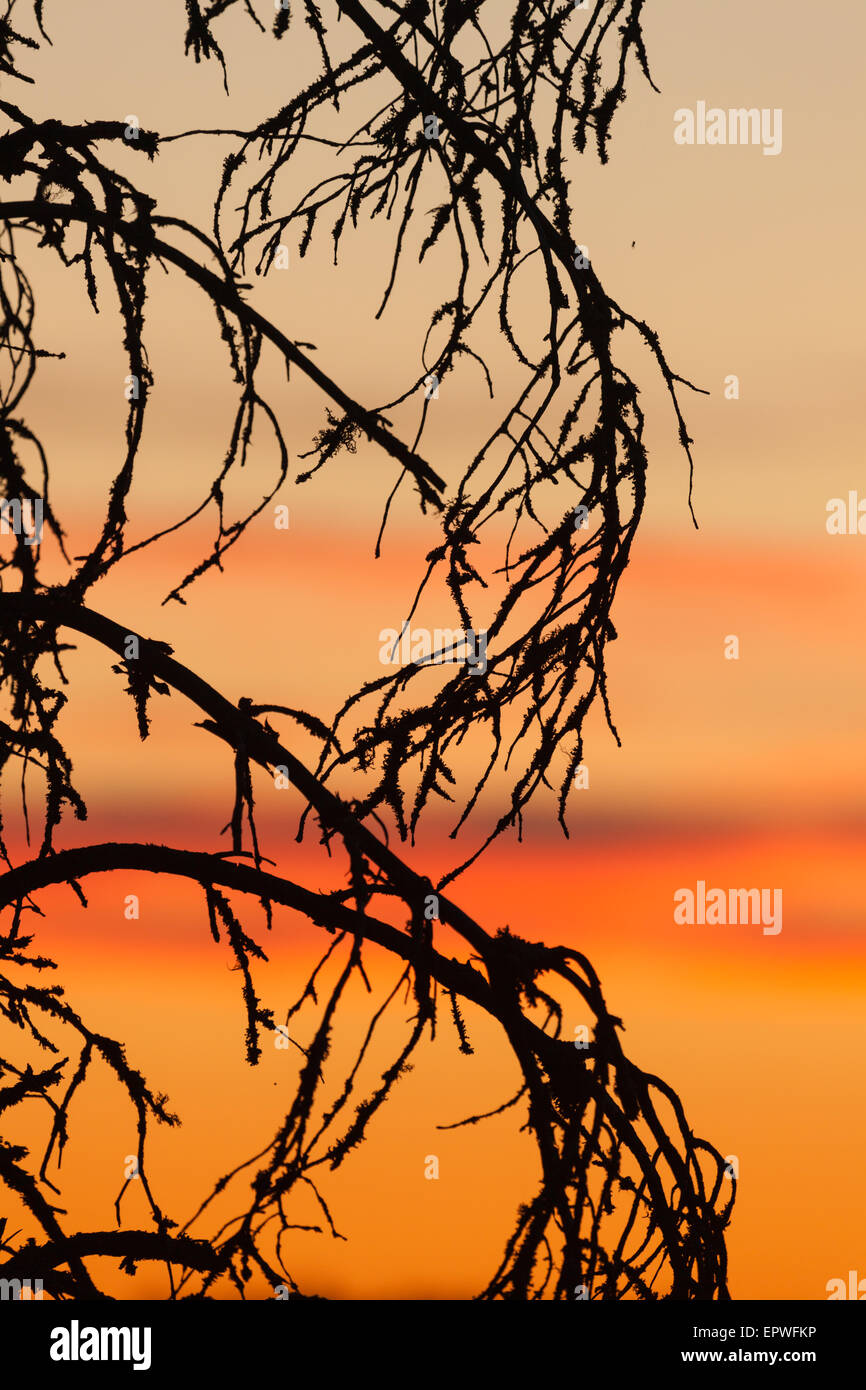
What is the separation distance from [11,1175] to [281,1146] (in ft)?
4.75

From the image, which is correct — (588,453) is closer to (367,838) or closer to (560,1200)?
(367,838)

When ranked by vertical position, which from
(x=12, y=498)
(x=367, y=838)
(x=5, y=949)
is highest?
(x=12, y=498)

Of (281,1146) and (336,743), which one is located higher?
(336,743)

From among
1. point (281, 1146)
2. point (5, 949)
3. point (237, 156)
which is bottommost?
point (281, 1146)

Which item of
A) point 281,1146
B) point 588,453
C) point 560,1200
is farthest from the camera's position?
point 588,453

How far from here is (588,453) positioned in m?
2.92

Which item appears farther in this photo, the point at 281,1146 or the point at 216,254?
the point at 216,254

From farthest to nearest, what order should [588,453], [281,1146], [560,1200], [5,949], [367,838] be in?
1. [5,949]
2. [367,838]
3. [588,453]
4. [560,1200]
5. [281,1146]

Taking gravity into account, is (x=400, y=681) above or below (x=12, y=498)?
below

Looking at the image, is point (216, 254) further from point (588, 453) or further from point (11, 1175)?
point (11, 1175)

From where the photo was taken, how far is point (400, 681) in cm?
266

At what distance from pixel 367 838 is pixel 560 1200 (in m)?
0.89

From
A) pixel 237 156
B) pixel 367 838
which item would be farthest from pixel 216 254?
pixel 367 838
